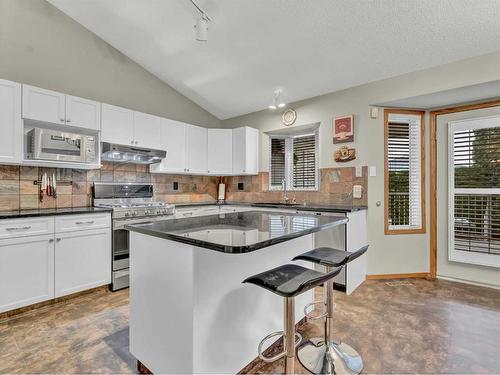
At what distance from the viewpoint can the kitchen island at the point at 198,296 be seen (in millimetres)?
1313

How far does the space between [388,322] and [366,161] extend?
75.0 inches

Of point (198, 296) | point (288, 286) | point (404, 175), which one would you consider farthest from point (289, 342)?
point (404, 175)

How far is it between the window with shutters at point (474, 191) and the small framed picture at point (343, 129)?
46.8 inches

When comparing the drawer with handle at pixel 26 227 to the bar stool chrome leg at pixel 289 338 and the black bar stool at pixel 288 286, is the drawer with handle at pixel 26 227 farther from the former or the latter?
the bar stool chrome leg at pixel 289 338

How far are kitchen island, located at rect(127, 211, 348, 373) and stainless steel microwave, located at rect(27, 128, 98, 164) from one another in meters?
1.81

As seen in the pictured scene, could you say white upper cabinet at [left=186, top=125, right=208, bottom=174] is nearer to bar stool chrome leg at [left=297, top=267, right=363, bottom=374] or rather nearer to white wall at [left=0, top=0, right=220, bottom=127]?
white wall at [left=0, top=0, right=220, bottom=127]

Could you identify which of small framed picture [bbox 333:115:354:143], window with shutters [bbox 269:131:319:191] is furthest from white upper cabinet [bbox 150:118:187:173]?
small framed picture [bbox 333:115:354:143]

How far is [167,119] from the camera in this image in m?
3.92

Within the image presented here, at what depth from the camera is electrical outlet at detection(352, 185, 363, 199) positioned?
340 centimetres

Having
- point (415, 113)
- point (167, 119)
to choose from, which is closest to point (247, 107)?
point (167, 119)

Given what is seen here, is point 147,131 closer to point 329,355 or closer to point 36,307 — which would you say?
point 36,307

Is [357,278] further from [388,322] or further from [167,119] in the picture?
[167,119]

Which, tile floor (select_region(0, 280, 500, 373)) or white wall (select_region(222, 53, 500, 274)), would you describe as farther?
white wall (select_region(222, 53, 500, 274))

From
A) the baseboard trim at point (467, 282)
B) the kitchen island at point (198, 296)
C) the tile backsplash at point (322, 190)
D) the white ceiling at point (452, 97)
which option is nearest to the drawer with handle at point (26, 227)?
the kitchen island at point (198, 296)
